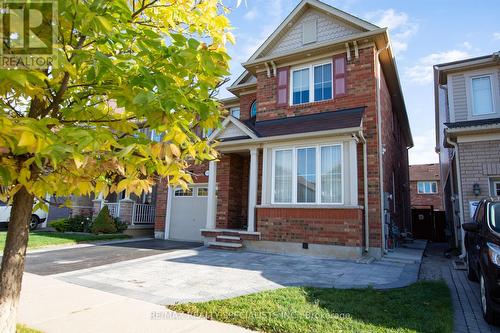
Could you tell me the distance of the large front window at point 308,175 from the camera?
9.98m

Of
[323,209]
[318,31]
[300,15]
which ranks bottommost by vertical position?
[323,209]

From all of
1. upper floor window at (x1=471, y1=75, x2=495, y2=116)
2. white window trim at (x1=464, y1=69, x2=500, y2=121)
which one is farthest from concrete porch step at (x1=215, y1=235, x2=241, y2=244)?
upper floor window at (x1=471, y1=75, x2=495, y2=116)

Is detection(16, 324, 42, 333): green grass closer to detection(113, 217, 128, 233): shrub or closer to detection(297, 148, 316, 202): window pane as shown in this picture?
detection(297, 148, 316, 202): window pane

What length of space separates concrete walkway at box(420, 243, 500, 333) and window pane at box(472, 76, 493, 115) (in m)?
5.39

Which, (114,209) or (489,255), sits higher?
(114,209)

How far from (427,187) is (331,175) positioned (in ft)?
102

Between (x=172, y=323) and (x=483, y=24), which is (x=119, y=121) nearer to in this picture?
(x=172, y=323)

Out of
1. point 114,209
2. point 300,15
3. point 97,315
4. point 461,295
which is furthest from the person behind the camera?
point 114,209

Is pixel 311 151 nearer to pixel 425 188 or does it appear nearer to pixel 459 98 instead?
pixel 459 98

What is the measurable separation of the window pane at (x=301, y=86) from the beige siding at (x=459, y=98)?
17.3ft

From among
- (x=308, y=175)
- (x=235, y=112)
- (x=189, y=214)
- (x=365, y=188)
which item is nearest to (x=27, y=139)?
(x=308, y=175)

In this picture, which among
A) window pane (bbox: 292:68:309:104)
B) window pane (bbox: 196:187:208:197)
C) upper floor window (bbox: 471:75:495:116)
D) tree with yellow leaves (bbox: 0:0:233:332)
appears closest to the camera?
tree with yellow leaves (bbox: 0:0:233:332)

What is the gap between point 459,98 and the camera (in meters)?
11.4

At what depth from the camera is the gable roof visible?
36.7 ft
